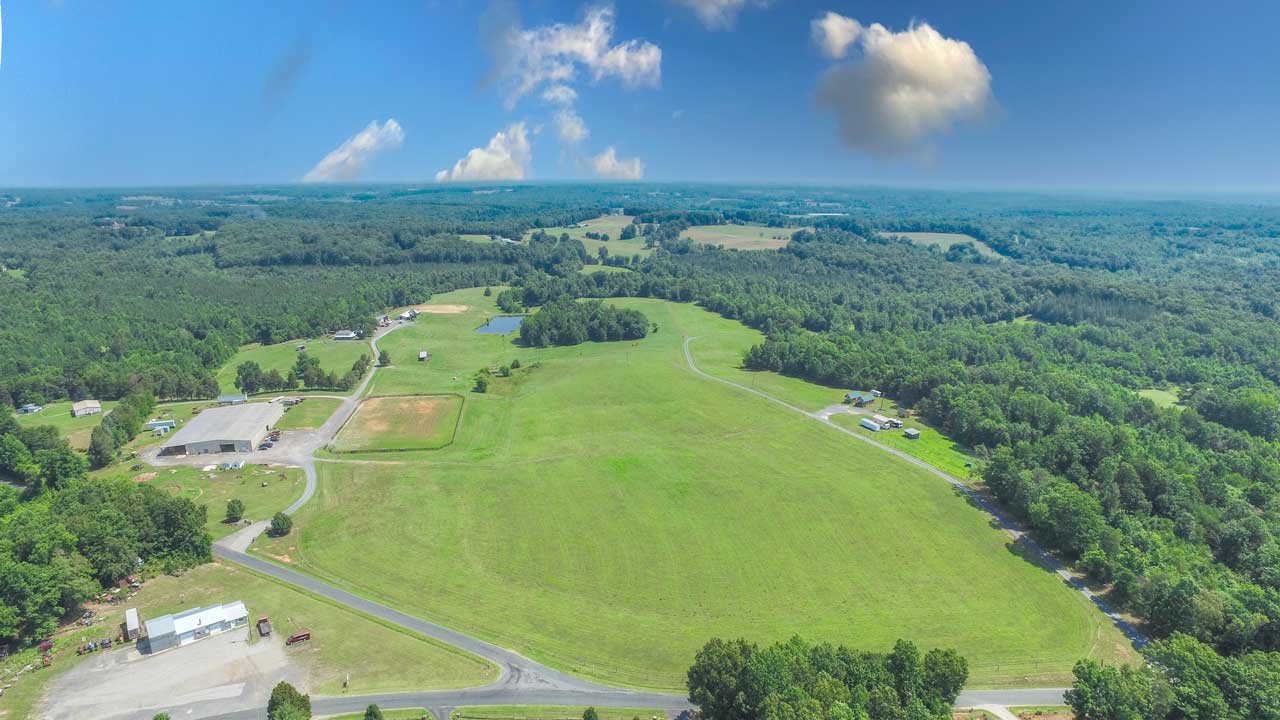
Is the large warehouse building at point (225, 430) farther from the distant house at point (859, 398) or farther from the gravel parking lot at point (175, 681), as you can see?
the distant house at point (859, 398)

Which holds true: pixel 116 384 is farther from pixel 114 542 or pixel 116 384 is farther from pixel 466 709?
pixel 466 709

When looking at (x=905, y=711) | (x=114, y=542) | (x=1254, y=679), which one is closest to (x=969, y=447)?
(x=1254, y=679)

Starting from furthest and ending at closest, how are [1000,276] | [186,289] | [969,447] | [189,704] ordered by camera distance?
[1000,276] < [186,289] < [969,447] < [189,704]

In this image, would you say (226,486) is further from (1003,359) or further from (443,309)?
(1003,359)

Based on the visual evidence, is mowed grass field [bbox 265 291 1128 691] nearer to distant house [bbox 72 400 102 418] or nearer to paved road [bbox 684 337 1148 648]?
paved road [bbox 684 337 1148 648]

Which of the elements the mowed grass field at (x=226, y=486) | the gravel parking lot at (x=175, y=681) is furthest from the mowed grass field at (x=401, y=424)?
the gravel parking lot at (x=175, y=681)

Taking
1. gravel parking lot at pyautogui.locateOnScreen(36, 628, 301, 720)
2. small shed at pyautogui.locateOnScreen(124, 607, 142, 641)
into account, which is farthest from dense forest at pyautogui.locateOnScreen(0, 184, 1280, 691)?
gravel parking lot at pyautogui.locateOnScreen(36, 628, 301, 720)
